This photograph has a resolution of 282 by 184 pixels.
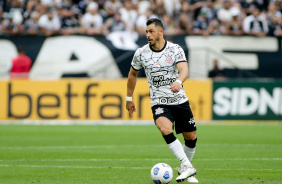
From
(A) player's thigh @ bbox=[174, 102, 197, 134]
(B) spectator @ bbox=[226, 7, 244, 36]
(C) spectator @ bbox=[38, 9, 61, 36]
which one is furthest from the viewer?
(B) spectator @ bbox=[226, 7, 244, 36]

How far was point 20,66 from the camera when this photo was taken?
21.8 metres

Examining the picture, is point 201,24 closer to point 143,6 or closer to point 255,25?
point 255,25

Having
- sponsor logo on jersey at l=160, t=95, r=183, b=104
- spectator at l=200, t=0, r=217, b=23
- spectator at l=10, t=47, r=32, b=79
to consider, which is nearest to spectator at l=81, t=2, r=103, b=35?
spectator at l=10, t=47, r=32, b=79

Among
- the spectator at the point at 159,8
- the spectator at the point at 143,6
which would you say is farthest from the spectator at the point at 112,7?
the spectator at the point at 159,8

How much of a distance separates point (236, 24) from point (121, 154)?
1341 cm

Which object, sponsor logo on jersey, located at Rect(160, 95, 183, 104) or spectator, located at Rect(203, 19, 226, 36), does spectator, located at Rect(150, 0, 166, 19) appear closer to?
spectator, located at Rect(203, 19, 226, 36)

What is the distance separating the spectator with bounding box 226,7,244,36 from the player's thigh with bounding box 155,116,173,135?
620 inches

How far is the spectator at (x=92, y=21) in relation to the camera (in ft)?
77.0

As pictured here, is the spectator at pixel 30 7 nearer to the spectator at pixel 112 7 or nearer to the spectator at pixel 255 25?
the spectator at pixel 112 7

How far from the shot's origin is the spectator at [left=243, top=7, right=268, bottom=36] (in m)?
23.9

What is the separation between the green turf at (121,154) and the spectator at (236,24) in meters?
5.76

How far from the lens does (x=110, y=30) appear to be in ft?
77.7

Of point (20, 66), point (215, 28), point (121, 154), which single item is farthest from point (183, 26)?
point (121, 154)

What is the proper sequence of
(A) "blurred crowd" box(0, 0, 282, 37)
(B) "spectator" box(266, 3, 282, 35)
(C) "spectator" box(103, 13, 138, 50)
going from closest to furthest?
(C) "spectator" box(103, 13, 138, 50)
(A) "blurred crowd" box(0, 0, 282, 37)
(B) "spectator" box(266, 3, 282, 35)
